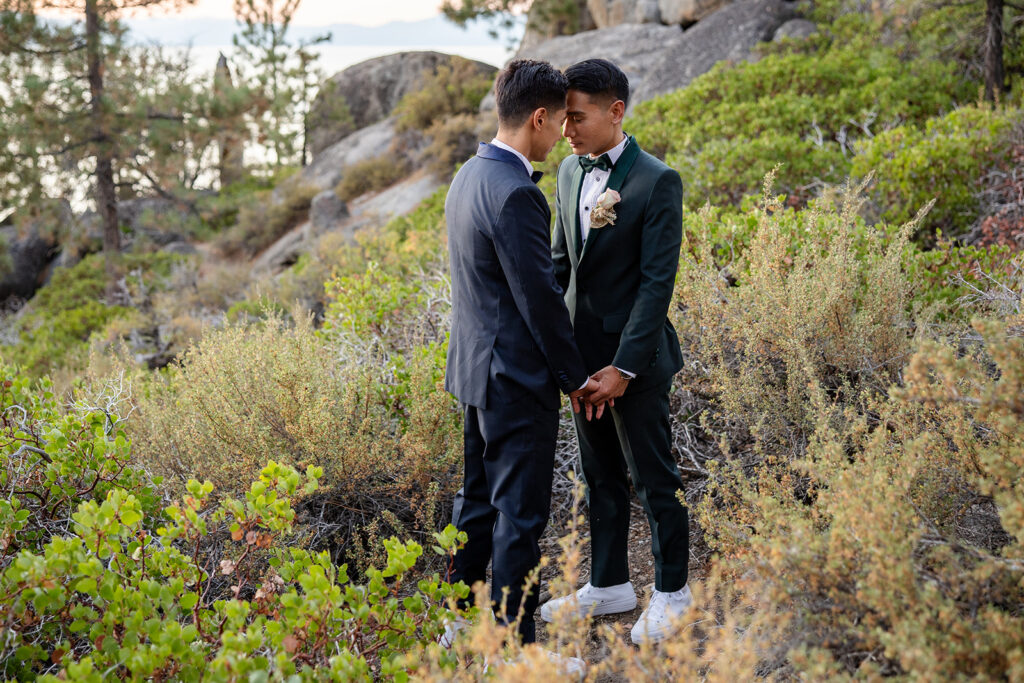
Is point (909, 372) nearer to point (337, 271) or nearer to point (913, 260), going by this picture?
point (913, 260)

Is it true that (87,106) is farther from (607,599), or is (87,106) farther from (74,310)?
(607,599)

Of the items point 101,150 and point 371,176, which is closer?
point 101,150

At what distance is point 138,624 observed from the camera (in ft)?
6.93

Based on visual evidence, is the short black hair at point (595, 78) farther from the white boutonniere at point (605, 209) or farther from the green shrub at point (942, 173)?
the green shrub at point (942, 173)

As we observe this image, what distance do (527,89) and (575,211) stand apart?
0.59 meters

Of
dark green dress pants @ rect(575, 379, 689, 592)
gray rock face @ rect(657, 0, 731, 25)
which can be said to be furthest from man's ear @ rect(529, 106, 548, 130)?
gray rock face @ rect(657, 0, 731, 25)

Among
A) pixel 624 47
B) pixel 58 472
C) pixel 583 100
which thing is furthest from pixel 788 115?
pixel 58 472

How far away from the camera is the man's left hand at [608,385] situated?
2.83 metres

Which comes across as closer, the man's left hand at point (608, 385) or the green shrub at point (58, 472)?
the man's left hand at point (608, 385)

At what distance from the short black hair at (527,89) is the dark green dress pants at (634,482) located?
1.14 m

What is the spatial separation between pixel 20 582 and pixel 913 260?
4823 mm

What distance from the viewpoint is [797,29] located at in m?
12.8

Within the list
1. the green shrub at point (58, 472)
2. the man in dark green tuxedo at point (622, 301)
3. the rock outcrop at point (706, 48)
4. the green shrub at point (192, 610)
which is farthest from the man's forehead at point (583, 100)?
the rock outcrop at point (706, 48)

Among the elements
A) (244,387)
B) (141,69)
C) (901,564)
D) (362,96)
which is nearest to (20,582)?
(244,387)
